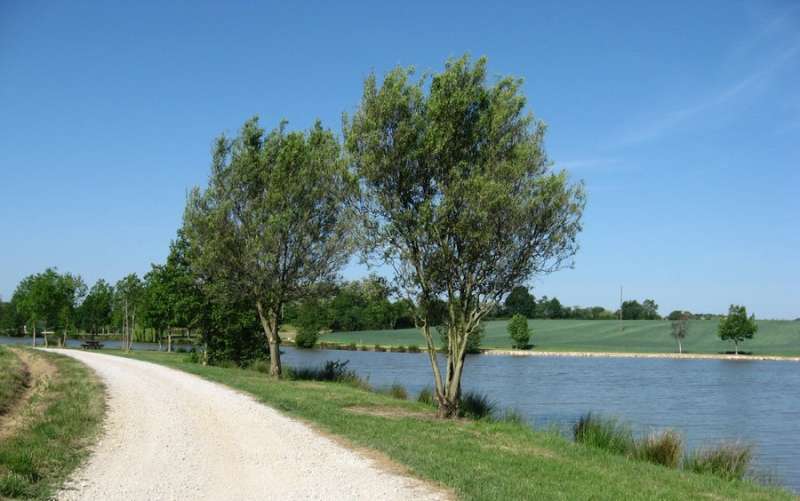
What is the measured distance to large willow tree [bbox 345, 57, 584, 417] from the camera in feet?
53.7

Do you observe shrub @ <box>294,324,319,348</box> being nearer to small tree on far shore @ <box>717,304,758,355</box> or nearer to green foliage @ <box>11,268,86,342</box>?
green foliage @ <box>11,268,86,342</box>

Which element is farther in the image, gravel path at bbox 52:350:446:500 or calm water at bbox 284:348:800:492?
calm water at bbox 284:348:800:492

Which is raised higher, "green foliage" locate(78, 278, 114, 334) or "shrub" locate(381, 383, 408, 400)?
"green foliage" locate(78, 278, 114, 334)

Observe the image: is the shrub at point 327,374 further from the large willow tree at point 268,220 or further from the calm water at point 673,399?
the calm water at point 673,399

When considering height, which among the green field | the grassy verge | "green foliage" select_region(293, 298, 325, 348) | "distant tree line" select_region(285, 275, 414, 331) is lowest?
the green field

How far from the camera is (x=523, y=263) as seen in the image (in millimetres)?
16953

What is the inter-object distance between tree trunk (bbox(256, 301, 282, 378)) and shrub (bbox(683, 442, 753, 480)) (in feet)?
58.4

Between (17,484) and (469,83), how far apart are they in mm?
13086

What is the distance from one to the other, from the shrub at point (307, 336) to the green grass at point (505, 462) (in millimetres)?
78962

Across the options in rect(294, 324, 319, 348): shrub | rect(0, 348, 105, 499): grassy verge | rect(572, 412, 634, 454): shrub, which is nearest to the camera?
rect(0, 348, 105, 499): grassy verge

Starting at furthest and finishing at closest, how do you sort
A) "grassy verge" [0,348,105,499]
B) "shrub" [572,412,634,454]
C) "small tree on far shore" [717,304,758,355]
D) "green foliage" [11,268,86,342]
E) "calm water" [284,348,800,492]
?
"small tree on far shore" [717,304,758,355] → "green foliage" [11,268,86,342] → "calm water" [284,348,800,492] → "shrub" [572,412,634,454] → "grassy verge" [0,348,105,499]

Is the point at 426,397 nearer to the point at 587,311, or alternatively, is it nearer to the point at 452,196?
the point at 452,196

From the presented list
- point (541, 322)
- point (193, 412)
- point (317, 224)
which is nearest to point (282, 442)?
point (193, 412)

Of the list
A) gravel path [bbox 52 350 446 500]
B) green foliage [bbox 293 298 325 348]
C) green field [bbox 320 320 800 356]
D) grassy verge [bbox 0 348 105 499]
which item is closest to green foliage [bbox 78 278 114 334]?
green foliage [bbox 293 298 325 348]
